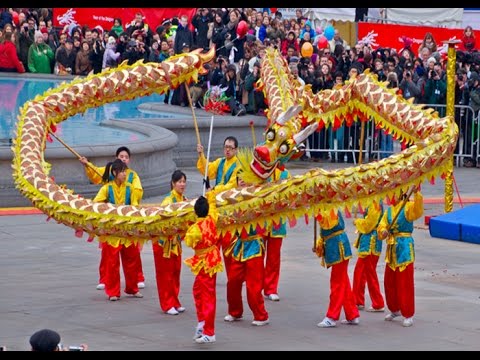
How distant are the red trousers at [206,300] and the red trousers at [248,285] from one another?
658 millimetres

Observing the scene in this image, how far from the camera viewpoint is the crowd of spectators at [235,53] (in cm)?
2461

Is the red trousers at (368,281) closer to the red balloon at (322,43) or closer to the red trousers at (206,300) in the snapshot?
the red trousers at (206,300)

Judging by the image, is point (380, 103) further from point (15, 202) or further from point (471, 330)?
point (15, 202)

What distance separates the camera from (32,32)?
106ft

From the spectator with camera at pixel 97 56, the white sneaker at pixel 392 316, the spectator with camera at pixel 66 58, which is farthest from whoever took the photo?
the spectator with camera at pixel 66 58

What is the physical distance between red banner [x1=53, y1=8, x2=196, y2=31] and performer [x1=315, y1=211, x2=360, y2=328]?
21.4m

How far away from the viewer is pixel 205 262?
12133mm

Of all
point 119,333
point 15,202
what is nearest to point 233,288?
point 119,333

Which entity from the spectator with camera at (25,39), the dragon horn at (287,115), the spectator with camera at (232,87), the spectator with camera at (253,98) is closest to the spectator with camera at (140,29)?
the spectator with camera at (25,39)

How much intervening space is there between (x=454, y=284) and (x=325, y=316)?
223 centimetres

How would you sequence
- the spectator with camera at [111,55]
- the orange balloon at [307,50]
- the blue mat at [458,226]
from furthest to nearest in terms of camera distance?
the spectator with camera at [111,55]
the orange balloon at [307,50]
the blue mat at [458,226]

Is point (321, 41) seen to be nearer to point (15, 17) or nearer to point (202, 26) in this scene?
point (202, 26)

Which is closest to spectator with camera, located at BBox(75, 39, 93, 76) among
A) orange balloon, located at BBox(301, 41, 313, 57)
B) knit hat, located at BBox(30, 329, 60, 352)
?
orange balloon, located at BBox(301, 41, 313, 57)

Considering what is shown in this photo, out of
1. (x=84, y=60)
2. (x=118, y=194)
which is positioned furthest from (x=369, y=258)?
(x=84, y=60)
